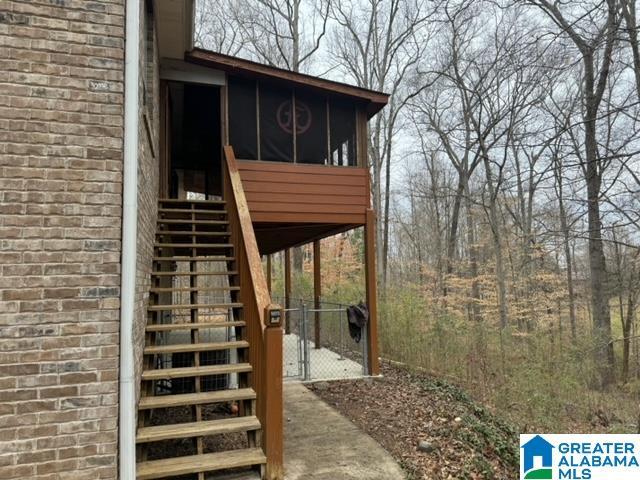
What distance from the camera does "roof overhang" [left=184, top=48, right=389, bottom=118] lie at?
20.2 ft

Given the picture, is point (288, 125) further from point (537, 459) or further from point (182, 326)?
point (537, 459)

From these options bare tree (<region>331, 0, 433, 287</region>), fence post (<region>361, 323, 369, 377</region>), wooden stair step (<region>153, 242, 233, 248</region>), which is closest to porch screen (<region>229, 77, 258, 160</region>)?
wooden stair step (<region>153, 242, 233, 248</region>)

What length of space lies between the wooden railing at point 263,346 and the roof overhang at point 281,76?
275cm

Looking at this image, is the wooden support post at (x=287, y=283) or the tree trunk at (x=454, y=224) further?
the tree trunk at (x=454, y=224)

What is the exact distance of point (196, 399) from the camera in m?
3.63

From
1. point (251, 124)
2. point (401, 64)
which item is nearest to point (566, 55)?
point (251, 124)

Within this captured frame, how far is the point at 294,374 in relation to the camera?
7.27m

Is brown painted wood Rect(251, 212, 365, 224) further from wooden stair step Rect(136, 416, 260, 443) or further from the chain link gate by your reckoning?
wooden stair step Rect(136, 416, 260, 443)

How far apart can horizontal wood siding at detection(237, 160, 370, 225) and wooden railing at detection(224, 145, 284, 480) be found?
1.80m

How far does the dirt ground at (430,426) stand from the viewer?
13.3 feet

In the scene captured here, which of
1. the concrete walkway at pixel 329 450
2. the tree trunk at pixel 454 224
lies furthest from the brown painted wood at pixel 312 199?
the tree trunk at pixel 454 224

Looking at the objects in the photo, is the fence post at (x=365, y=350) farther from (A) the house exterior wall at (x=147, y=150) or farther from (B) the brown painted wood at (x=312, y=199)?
(A) the house exterior wall at (x=147, y=150)

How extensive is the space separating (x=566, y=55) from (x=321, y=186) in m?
4.16

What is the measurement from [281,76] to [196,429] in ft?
16.7
